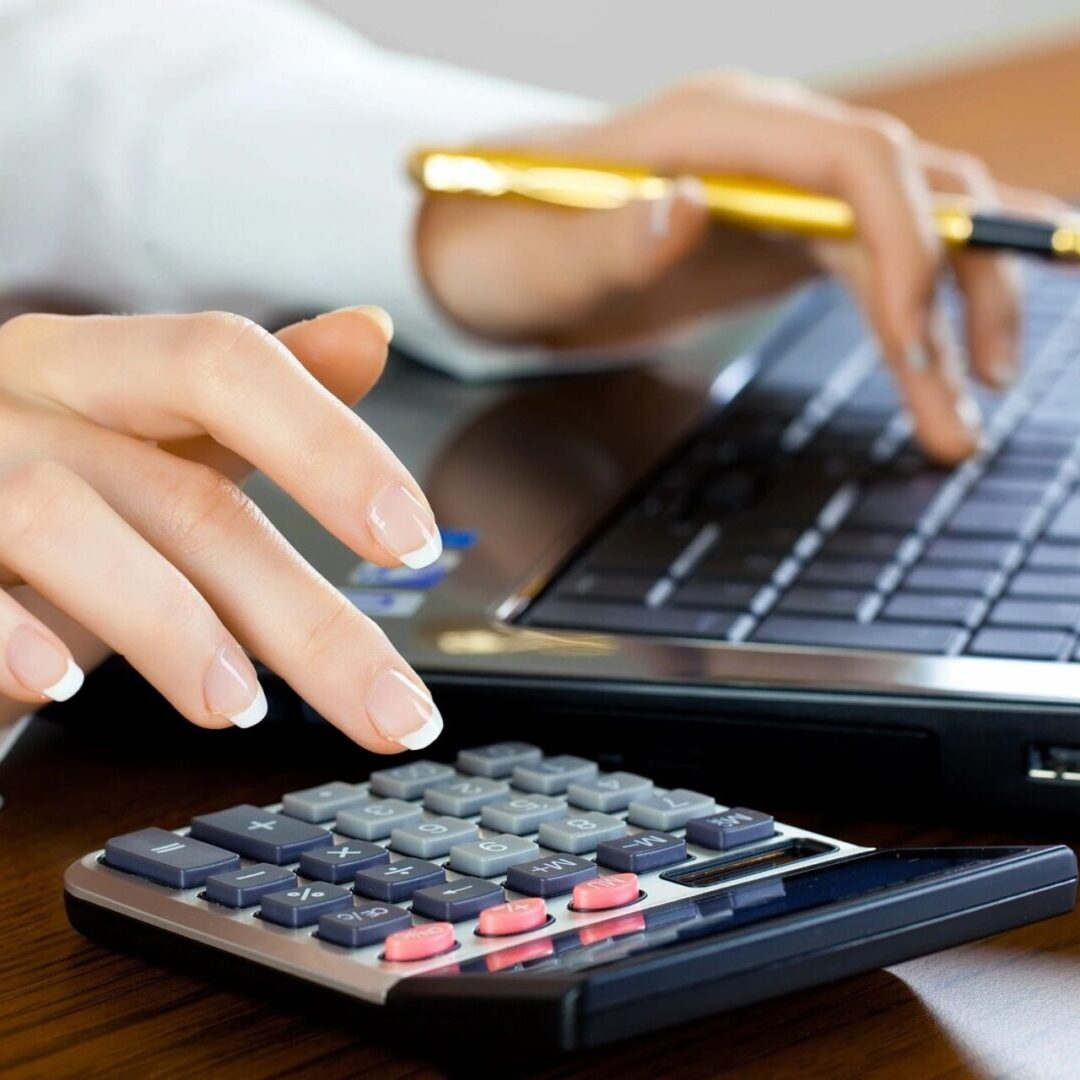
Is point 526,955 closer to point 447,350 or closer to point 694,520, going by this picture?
point 694,520

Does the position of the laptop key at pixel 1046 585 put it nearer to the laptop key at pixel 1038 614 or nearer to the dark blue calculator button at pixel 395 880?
the laptop key at pixel 1038 614

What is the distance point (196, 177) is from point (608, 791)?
0.44 meters

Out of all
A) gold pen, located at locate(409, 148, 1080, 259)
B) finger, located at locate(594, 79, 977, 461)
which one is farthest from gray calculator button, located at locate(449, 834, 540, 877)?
gold pen, located at locate(409, 148, 1080, 259)

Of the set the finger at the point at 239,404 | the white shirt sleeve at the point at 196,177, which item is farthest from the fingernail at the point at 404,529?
the white shirt sleeve at the point at 196,177

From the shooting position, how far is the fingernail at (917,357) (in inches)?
21.3

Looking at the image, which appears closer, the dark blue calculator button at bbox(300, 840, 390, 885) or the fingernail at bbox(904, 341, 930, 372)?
the dark blue calculator button at bbox(300, 840, 390, 885)

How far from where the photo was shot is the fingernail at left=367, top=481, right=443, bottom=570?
30 centimetres

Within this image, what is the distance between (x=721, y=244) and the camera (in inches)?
26.9

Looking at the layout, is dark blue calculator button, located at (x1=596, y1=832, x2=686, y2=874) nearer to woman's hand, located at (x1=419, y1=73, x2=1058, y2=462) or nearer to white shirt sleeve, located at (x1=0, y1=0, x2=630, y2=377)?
woman's hand, located at (x1=419, y1=73, x2=1058, y2=462)

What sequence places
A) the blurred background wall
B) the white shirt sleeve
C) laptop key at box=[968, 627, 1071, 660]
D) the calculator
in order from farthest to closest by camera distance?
the blurred background wall
the white shirt sleeve
laptop key at box=[968, 627, 1071, 660]
the calculator

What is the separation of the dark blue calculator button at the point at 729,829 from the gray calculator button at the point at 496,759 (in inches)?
1.9

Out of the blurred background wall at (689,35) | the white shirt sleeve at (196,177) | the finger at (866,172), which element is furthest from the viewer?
the blurred background wall at (689,35)

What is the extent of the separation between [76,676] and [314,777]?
0.27 feet

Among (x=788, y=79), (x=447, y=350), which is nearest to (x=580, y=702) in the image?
(x=447, y=350)
